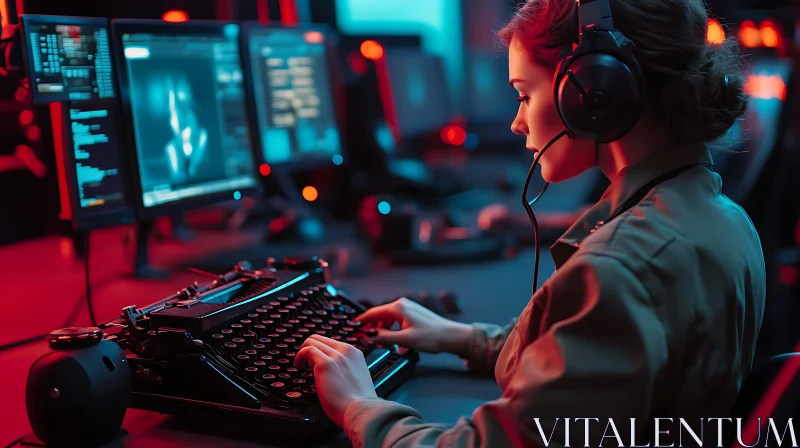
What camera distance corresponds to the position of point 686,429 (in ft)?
2.32

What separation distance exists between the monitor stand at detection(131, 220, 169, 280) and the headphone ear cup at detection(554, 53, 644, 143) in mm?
1049

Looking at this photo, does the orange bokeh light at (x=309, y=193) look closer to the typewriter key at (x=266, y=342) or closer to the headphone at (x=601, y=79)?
the typewriter key at (x=266, y=342)

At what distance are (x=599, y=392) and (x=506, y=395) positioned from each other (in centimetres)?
8

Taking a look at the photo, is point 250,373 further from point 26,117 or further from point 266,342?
point 26,117

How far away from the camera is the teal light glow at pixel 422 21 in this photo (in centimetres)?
421

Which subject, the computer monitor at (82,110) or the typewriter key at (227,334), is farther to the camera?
the computer monitor at (82,110)

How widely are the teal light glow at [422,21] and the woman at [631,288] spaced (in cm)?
288

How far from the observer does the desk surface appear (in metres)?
0.94

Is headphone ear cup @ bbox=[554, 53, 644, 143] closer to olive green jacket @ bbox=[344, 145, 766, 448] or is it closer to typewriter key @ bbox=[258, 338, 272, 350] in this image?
olive green jacket @ bbox=[344, 145, 766, 448]

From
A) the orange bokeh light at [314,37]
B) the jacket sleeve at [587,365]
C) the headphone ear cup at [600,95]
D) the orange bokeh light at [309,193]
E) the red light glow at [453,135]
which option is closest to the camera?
the jacket sleeve at [587,365]

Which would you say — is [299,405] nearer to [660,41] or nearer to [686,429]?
[686,429]

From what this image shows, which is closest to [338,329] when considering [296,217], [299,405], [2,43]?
[299,405]

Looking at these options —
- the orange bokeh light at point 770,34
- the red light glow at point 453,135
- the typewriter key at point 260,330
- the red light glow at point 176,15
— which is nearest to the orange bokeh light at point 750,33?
the orange bokeh light at point 770,34

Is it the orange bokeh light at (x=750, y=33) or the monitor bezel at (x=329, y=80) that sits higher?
the orange bokeh light at (x=750, y=33)
